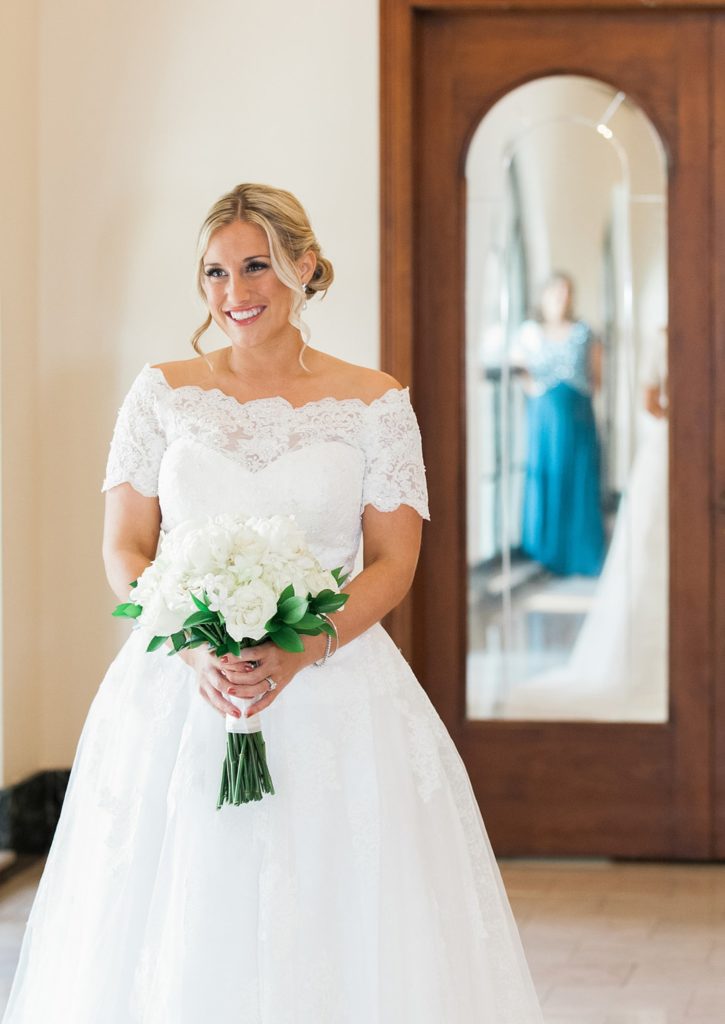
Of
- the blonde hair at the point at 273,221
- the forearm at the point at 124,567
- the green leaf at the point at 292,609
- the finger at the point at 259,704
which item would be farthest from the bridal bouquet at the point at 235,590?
the blonde hair at the point at 273,221

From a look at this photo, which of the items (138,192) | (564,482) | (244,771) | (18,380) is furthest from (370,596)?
(138,192)

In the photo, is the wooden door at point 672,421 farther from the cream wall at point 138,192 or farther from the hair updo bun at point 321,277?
the hair updo bun at point 321,277

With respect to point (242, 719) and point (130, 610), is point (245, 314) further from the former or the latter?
point (242, 719)

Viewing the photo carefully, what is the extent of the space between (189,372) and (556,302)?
1944 millimetres

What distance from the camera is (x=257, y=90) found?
4094mm

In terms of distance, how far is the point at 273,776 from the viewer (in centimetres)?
225

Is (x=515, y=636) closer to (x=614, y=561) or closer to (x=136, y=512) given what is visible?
(x=614, y=561)

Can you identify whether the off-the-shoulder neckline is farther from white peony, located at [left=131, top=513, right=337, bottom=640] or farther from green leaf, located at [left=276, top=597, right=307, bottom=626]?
green leaf, located at [left=276, top=597, right=307, bottom=626]

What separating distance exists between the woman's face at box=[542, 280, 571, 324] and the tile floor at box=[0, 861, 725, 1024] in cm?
162

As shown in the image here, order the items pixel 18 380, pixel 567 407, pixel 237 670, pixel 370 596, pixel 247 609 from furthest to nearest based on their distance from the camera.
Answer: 1. pixel 567 407
2. pixel 18 380
3. pixel 370 596
4. pixel 237 670
5. pixel 247 609

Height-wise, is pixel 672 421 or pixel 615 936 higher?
pixel 672 421

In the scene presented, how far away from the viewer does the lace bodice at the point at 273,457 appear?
2.38 meters

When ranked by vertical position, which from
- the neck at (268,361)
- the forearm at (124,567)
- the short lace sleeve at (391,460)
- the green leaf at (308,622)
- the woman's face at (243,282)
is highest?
the woman's face at (243,282)

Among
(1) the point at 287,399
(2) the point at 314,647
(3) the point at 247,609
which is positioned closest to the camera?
(3) the point at 247,609
